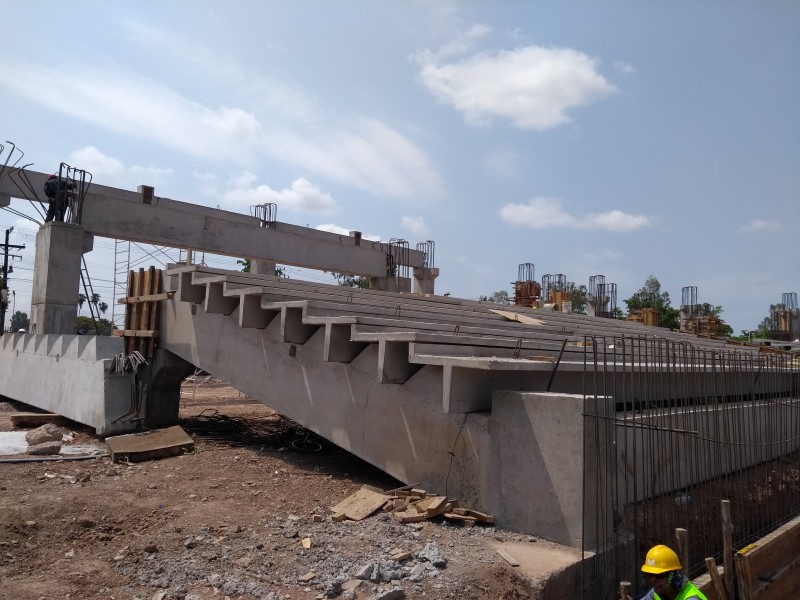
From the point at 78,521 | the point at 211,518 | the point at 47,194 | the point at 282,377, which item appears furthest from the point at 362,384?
the point at 47,194

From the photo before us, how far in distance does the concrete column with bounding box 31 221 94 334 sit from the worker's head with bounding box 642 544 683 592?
13218mm

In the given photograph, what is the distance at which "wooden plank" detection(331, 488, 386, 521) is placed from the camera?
684cm

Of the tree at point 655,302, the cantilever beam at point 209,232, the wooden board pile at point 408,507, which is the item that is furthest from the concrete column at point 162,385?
the tree at point 655,302

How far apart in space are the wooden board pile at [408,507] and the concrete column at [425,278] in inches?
636

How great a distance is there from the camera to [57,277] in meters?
13.7

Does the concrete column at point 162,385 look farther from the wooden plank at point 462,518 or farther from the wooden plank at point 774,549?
the wooden plank at point 774,549

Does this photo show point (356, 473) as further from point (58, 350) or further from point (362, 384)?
point (58, 350)

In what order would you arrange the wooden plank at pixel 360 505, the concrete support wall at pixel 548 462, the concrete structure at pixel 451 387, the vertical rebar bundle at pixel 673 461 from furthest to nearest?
the wooden plank at pixel 360 505 < the concrete structure at pixel 451 387 < the vertical rebar bundle at pixel 673 461 < the concrete support wall at pixel 548 462

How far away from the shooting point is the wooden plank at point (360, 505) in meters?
6.84

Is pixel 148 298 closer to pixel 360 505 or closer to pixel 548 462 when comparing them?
pixel 360 505

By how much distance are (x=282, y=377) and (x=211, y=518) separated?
10.1 feet

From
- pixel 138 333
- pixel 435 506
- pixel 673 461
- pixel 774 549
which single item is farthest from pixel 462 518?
pixel 138 333

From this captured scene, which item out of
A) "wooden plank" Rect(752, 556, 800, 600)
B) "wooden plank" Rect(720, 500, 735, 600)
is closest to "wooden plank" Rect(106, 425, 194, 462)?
"wooden plank" Rect(720, 500, 735, 600)

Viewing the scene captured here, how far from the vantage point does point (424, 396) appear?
749 cm
